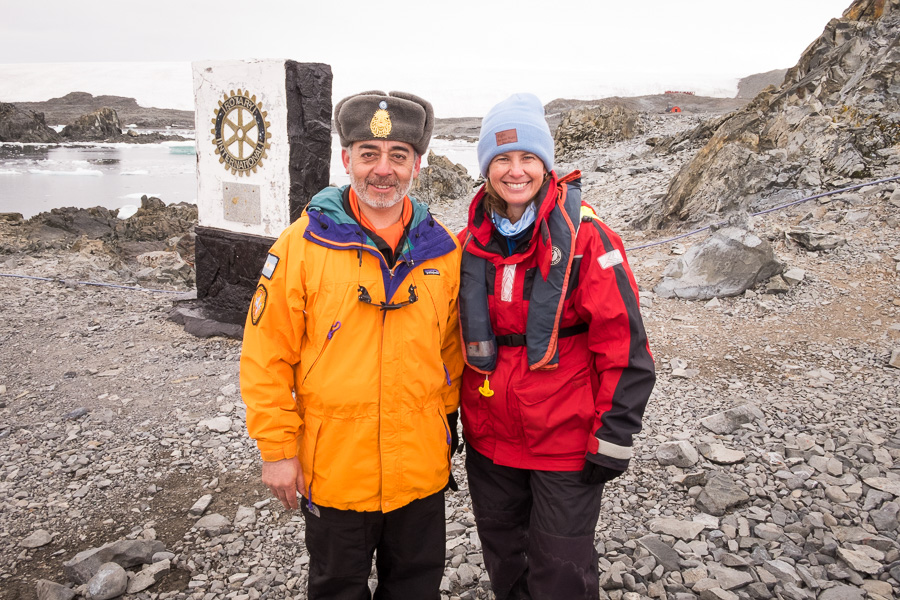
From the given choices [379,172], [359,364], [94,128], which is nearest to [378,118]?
[379,172]

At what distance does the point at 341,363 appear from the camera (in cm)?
194

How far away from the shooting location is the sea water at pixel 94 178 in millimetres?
17094

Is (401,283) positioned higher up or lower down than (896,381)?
higher up

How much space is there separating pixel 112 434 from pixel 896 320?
21.1 ft

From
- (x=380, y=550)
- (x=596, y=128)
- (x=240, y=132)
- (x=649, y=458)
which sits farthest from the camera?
(x=596, y=128)

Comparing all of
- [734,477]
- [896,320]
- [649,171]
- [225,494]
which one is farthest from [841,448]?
[649,171]

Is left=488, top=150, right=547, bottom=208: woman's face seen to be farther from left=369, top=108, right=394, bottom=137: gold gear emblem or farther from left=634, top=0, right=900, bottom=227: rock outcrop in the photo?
left=634, top=0, right=900, bottom=227: rock outcrop

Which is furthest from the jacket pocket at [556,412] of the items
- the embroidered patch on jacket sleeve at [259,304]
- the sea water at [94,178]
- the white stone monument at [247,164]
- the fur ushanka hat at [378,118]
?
the sea water at [94,178]

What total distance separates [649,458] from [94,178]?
84.2 feet

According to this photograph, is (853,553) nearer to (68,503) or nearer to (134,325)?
(68,503)

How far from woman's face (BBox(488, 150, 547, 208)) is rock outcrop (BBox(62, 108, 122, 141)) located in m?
56.5

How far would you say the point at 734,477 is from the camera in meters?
3.30

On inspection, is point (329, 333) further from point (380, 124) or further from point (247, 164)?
point (247, 164)

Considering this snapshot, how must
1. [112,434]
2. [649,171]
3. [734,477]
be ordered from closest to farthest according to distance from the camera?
1. [734,477]
2. [112,434]
3. [649,171]
